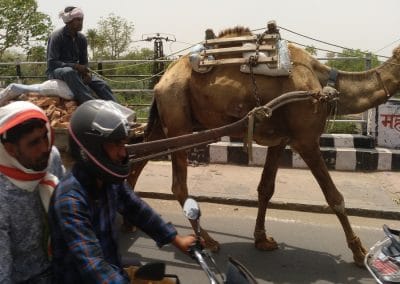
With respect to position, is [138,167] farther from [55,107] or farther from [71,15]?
[71,15]

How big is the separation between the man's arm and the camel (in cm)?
236

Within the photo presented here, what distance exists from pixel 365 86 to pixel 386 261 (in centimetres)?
249

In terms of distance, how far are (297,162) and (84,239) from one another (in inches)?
228

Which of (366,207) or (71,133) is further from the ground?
(71,133)

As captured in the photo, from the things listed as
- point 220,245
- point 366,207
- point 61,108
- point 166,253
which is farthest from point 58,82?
point 366,207

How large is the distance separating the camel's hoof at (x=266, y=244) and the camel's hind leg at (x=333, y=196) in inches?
28.5

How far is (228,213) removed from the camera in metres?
5.63

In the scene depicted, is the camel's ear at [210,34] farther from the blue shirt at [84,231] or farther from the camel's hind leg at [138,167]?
the blue shirt at [84,231]

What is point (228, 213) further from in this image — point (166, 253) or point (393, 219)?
point (393, 219)

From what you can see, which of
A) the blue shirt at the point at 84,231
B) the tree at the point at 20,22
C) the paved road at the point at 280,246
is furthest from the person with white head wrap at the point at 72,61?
the tree at the point at 20,22

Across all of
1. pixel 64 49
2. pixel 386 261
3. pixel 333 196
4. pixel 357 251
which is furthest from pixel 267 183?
pixel 64 49

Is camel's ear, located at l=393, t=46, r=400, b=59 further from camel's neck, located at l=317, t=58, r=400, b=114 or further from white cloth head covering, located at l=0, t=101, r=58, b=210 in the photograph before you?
white cloth head covering, located at l=0, t=101, r=58, b=210

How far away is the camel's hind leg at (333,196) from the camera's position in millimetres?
4133

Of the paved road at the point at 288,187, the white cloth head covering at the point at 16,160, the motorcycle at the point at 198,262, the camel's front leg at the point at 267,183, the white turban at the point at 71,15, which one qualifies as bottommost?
the paved road at the point at 288,187
